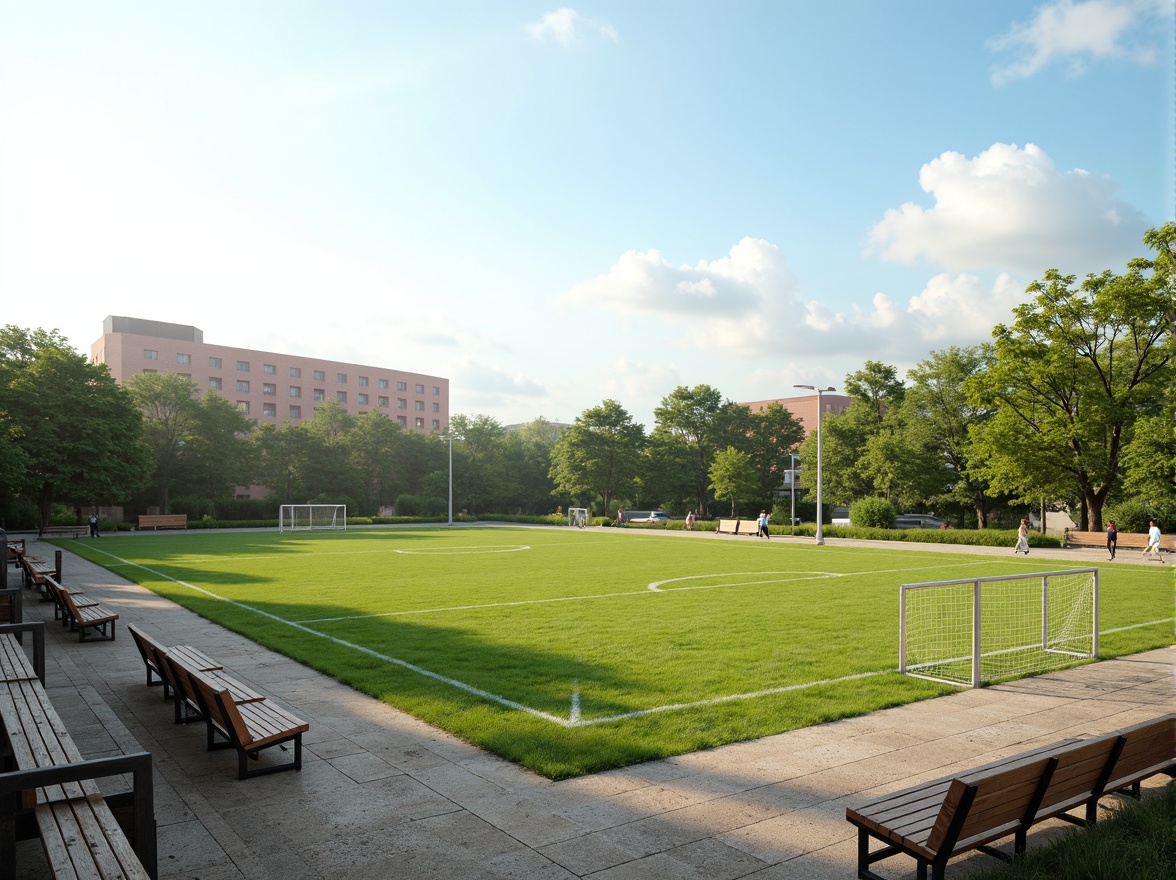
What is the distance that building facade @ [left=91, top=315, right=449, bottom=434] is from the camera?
8562 cm

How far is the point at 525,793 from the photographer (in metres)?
5.97

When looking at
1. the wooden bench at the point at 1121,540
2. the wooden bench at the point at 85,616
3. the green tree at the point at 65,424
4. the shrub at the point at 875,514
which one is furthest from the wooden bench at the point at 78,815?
the green tree at the point at 65,424

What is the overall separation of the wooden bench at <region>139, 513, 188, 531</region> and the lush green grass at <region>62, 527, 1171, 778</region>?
2353 centimetres

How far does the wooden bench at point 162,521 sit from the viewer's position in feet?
160

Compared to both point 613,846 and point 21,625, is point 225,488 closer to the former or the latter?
point 21,625

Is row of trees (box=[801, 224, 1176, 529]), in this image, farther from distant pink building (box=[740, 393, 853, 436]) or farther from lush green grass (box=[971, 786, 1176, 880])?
distant pink building (box=[740, 393, 853, 436])

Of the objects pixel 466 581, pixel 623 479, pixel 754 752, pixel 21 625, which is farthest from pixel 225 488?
pixel 754 752

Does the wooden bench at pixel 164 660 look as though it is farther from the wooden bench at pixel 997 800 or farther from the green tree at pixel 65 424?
the green tree at pixel 65 424

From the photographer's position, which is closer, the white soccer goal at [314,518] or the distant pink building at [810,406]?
the white soccer goal at [314,518]

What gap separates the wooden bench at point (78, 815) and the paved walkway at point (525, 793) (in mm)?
730

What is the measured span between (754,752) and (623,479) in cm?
6228

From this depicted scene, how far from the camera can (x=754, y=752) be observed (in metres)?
6.93

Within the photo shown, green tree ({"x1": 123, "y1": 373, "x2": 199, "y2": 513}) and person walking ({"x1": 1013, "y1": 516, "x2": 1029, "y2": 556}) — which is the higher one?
green tree ({"x1": 123, "y1": 373, "x2": 199, "y2": 513})

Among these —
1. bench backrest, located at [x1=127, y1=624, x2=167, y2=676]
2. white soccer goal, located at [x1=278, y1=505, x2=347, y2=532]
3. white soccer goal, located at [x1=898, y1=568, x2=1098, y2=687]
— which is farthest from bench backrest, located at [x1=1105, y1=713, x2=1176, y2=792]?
white soccer goal, located at [x1=278, y1=505, x2=347, y2=532]
